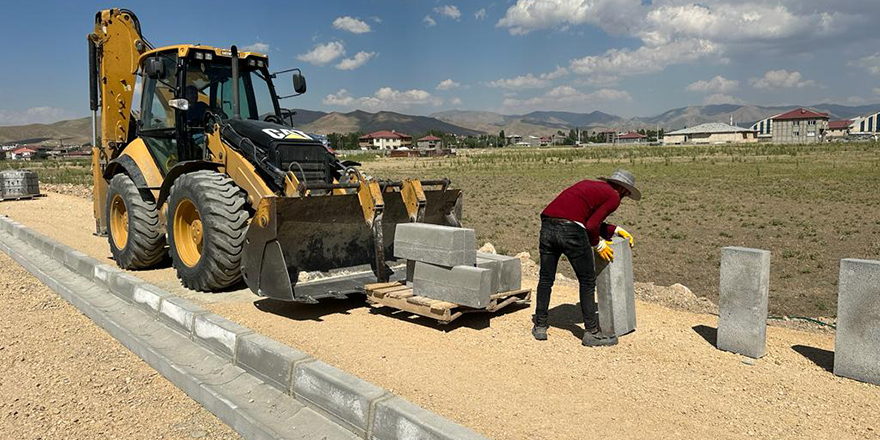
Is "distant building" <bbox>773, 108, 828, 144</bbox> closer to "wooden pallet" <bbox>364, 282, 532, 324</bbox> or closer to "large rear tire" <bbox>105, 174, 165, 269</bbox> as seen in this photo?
"wooden pallet" <bbox>364, 282, 532, 324</bbox>

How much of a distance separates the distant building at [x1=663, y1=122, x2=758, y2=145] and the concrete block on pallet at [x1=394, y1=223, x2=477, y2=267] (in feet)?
423

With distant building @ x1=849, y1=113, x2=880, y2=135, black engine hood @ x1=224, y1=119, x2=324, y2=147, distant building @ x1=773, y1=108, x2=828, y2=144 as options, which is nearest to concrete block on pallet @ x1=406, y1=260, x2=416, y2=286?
black engine hood @ x1=224, y1=119, x2=324, y2=147

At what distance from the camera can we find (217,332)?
5469mm

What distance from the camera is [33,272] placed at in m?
9.63

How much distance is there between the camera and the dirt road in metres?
4.04

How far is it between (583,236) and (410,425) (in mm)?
2595

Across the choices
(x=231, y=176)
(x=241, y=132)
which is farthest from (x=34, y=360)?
→ (x=241, y=132)

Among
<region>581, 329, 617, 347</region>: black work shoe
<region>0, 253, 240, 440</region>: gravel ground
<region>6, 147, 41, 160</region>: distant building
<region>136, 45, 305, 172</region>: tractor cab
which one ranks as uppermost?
<region>6, 147, 41, 160</region>: distant building

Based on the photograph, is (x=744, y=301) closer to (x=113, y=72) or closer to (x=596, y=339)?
(x=596, y=339)

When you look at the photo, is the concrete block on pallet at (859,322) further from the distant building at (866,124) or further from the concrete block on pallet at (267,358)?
the distant building at (866,124)

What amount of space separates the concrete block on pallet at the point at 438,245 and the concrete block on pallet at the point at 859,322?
122 inches

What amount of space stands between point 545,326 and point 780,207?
15.2 metres

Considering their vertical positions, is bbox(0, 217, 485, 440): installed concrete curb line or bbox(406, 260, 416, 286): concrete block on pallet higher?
bbox(406, 260, 416, 286): concrete block on pallet

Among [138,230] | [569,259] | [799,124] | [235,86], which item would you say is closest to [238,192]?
[235,86]
